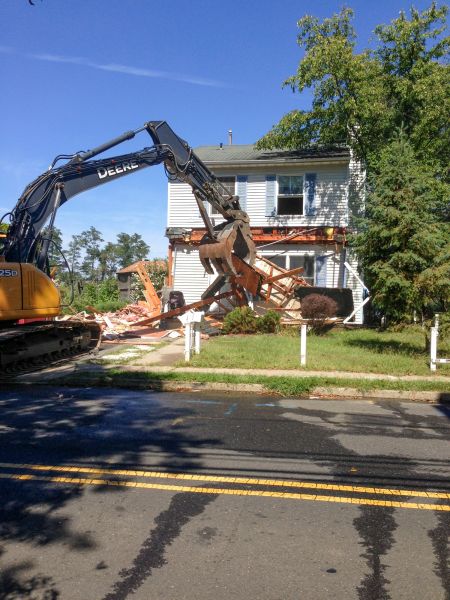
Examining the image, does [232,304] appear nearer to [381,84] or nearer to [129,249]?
[381,84]

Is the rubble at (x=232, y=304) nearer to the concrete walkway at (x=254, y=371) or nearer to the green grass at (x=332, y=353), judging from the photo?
the green grass at (x=332, y=353)

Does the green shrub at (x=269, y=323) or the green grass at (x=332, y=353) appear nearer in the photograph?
the green grass at (x=332, y=353)

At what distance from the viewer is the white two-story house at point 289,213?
21.8 m

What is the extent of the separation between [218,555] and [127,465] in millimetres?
2139

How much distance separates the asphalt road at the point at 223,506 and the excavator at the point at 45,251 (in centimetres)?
367

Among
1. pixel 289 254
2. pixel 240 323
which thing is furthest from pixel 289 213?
pixel 240 323

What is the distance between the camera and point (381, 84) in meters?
20.5

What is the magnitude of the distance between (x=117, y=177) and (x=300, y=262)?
388 inches

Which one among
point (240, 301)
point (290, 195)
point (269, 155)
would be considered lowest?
point (240, 301)

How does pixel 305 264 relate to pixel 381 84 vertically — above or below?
below

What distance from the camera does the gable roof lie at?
21.9 metres

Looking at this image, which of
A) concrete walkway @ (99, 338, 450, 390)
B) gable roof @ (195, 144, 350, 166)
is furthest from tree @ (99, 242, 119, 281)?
concrete walkway @ (99, 338, 450, 390)

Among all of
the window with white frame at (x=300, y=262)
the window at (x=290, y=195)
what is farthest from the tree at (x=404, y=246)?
the window at (x=290, y=195)

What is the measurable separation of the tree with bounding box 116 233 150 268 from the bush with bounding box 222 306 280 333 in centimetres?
7544
